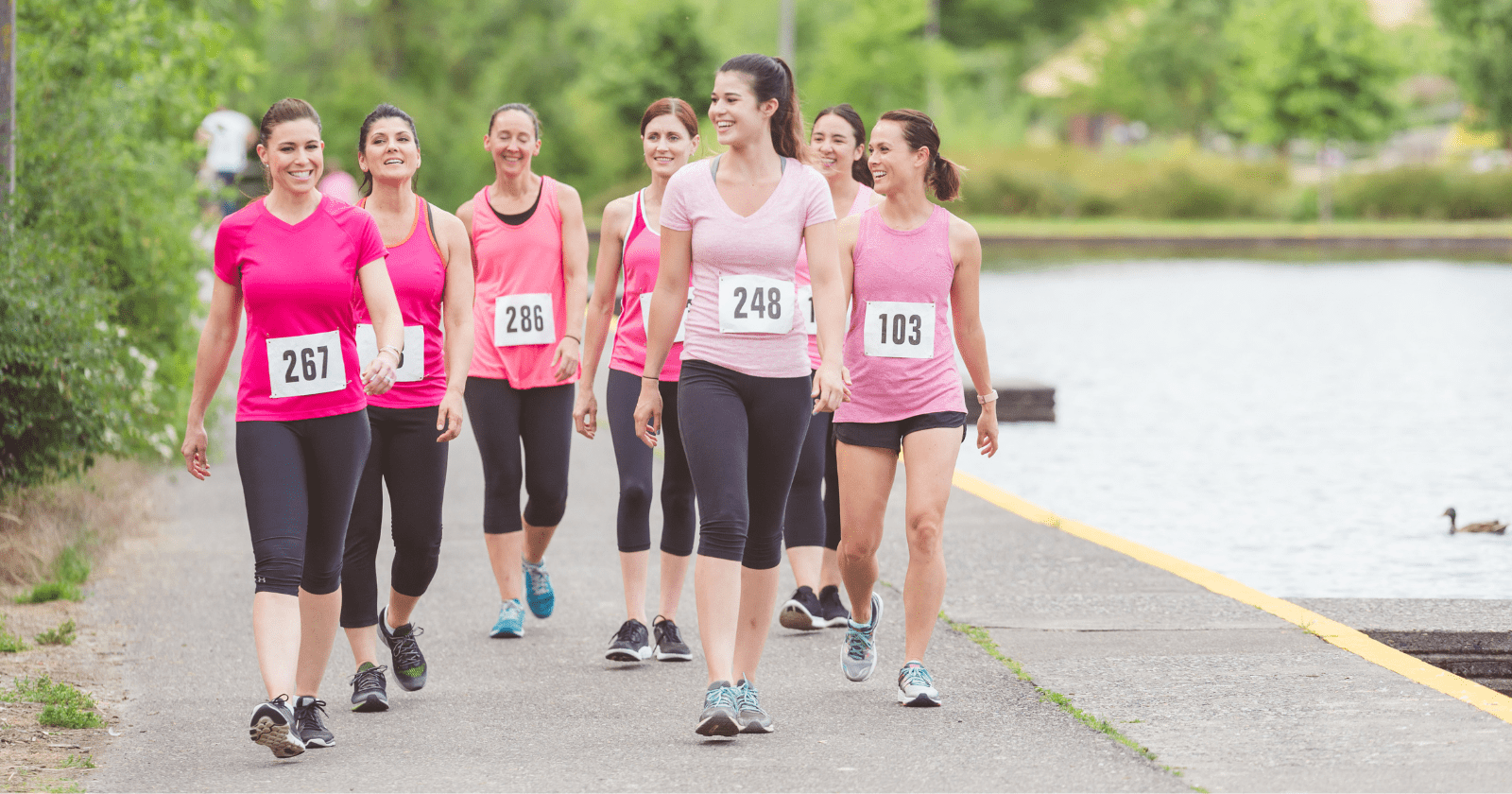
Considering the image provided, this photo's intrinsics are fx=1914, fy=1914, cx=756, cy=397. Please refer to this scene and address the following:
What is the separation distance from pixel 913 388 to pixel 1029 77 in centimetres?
8539

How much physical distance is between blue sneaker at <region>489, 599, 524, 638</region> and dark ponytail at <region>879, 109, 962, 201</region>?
7.40ft

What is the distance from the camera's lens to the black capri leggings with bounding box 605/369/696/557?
679cm

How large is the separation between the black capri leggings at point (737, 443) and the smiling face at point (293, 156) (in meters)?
1.16

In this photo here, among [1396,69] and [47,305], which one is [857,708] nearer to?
[47,305]

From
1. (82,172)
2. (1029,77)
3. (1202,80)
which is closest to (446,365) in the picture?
(82,172)

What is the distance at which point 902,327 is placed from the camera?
591cm

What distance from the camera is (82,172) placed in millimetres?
9953

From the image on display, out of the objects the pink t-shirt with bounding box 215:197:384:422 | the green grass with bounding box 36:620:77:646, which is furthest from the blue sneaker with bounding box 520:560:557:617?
the pink t-shirt with bounding box 215:197:384:422

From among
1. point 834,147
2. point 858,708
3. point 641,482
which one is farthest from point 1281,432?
point 858,708

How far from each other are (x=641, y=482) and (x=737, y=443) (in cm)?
162

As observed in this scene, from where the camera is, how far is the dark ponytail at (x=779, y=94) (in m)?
5.31

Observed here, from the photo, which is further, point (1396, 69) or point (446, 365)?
point (1396, 69)

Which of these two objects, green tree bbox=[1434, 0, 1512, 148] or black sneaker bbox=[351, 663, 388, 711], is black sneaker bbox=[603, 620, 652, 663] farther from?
green tree bbox=[1434, 0, 1512, 148]

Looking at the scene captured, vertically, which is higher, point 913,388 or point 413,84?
point 413,84
